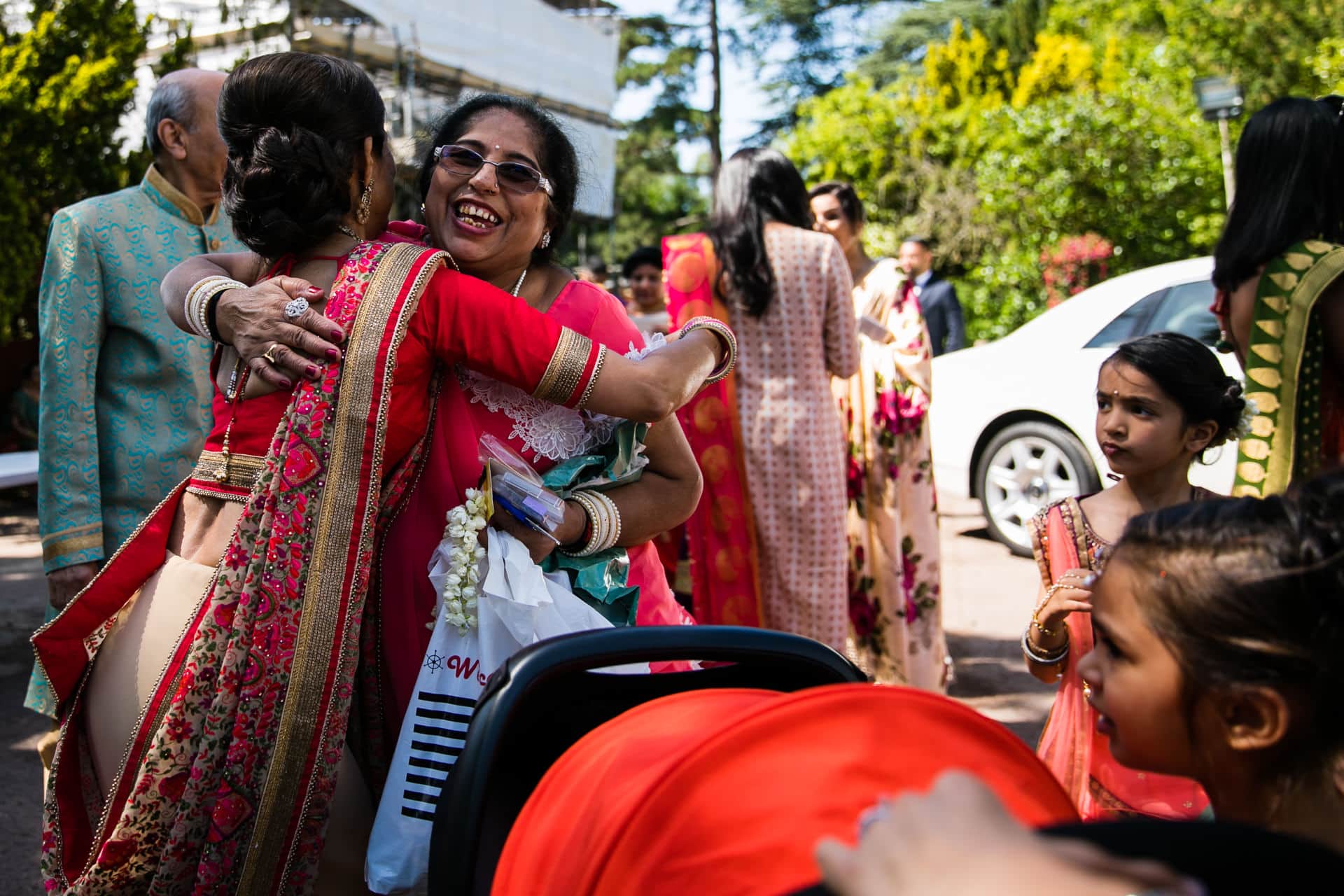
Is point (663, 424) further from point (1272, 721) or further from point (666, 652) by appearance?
point (1272, 721)

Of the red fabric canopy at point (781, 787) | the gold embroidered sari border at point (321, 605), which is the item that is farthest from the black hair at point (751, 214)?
the red fabric canopy at point (781, 787)

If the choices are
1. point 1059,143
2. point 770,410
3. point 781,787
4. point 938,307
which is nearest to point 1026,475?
point 938,307

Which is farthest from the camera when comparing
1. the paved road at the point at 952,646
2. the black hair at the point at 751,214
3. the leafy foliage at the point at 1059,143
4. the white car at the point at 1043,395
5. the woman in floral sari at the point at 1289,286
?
the leafy foliage at the point at 1059,143

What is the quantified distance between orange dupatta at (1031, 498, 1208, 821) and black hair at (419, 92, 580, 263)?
3.89ft

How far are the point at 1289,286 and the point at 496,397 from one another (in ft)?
5.24

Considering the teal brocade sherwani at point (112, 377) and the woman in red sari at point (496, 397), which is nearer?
the woman in red sari at point (496, 397)

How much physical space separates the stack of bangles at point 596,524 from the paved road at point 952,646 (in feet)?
6.78

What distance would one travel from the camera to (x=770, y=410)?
13.2 feet

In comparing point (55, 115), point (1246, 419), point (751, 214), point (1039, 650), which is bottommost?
point (1039, 650)

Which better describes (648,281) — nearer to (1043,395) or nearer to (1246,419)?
(1043,395)

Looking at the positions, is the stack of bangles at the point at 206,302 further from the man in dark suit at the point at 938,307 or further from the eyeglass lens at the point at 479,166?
the man in dark suit at the point at 938,307

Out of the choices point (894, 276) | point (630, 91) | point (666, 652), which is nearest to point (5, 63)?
point (894, 276)

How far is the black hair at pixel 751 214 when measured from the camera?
12.8 feet

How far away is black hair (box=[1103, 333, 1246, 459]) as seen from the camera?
2.29 metres
